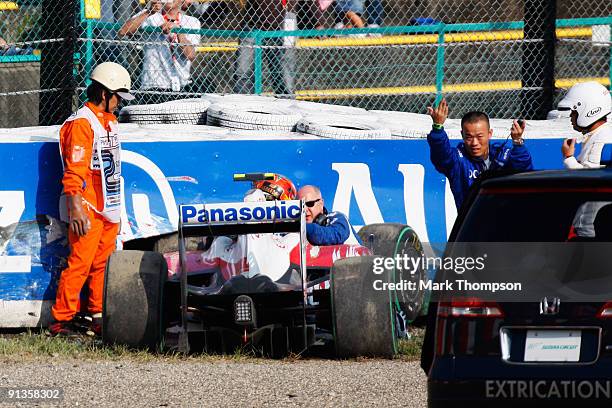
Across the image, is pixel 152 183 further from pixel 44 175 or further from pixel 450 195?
pixel 450 195

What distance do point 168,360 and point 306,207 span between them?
Result: 1597 mm

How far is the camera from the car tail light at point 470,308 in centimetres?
513

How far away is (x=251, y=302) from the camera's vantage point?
26.8 feet

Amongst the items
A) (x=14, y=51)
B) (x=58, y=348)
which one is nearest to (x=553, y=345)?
(x=58, y=348)

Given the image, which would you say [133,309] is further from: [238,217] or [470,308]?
[470,308]

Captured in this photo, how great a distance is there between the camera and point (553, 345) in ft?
16.5

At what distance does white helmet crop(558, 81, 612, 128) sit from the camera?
8.63 metres

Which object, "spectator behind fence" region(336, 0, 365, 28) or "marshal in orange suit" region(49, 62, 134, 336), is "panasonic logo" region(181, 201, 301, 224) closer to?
"marshal in orange suit" region(49, 62, 134, 336)

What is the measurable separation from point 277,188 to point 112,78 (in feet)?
5.69

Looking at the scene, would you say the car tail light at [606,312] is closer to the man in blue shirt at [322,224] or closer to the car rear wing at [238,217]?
the car rear wing at [238,217]

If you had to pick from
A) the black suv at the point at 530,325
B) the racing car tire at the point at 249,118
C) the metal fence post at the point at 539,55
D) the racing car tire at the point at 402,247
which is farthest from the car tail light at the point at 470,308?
the metal fence post at the point at 539,55

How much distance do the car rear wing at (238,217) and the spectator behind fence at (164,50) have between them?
3384 mm

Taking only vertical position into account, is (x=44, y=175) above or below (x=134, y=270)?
above

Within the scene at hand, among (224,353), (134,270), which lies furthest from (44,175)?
(224,353)
